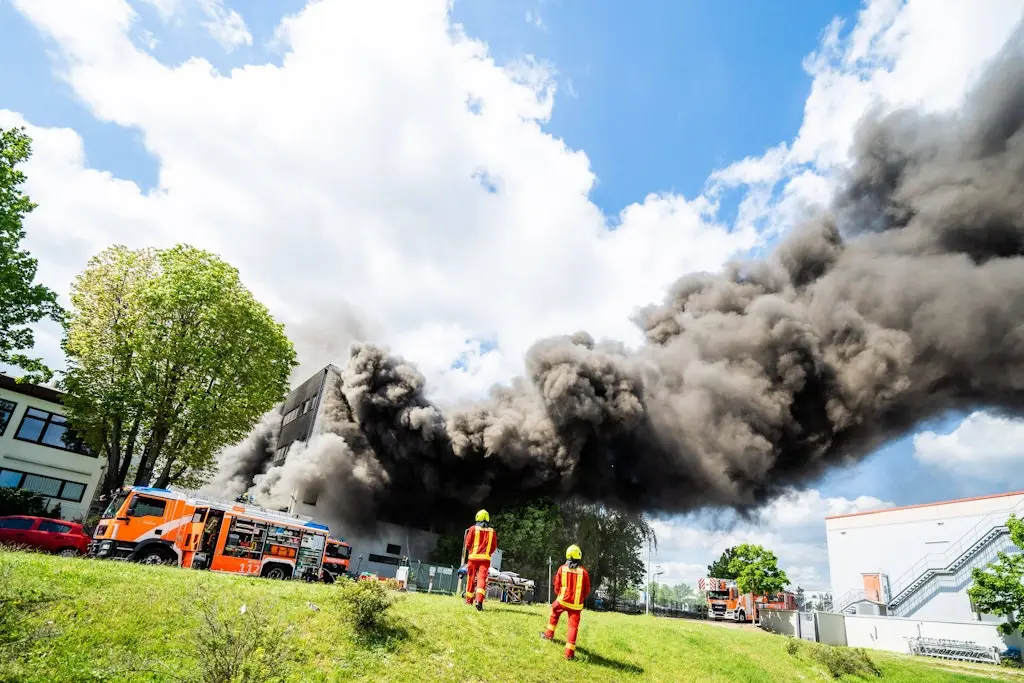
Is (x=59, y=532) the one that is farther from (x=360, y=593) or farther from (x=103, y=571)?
(x=360, y=593)

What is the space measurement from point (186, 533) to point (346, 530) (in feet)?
37.4

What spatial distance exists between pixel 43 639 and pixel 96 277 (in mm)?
18209

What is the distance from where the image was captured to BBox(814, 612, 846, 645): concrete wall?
23656mm

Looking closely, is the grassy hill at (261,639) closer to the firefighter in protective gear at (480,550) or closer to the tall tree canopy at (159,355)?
the firefighter in protective gear at (480,550)

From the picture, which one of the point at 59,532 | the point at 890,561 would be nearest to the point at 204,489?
the point at 59,532

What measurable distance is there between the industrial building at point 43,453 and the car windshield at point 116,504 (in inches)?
544

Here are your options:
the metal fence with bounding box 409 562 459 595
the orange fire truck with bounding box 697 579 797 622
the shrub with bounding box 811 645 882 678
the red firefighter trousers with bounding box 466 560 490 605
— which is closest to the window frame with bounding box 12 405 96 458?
the metal fence with bounding box 409 562 459 595

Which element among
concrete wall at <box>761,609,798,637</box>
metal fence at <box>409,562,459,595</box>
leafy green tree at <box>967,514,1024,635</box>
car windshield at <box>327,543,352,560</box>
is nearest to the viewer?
car windshield at <box>327,543,352,560</box>

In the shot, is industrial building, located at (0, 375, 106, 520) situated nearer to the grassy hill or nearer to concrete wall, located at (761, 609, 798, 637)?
the grassy hill

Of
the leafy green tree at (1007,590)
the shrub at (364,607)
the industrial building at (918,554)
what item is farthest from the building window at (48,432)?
the industrial building at (918,554)

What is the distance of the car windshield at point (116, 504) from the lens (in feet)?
46.6

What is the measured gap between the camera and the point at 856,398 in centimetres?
2427

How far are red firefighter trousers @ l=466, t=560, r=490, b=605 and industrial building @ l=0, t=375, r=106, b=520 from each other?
78.0 feet

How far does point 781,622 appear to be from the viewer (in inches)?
936
